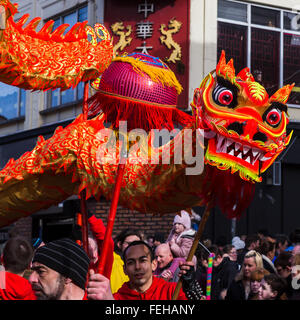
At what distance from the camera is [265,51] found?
12094mm

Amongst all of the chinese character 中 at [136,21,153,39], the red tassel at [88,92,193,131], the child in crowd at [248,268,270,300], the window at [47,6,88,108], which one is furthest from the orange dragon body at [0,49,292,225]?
the window at [47,6,88,108]

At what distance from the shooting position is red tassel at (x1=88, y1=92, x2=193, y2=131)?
3.79 meters

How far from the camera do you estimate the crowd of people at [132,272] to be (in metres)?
3.18

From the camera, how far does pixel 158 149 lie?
4164 millimetres

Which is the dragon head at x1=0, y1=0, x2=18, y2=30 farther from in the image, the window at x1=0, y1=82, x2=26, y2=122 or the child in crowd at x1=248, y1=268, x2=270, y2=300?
the window at x1=0, y1=82, x2=26, y2=122

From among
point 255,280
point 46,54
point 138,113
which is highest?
point 46,54

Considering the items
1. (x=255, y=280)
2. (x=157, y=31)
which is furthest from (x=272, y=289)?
(x=157, y=31)

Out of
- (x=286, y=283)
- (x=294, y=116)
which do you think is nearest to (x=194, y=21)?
(x=294, y=116)

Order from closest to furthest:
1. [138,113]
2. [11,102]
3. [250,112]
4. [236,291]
Result: [250,112], [138,113], [236,291], [11,102]

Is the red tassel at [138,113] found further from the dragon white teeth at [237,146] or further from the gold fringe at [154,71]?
the dragon white teeth at [237,146]

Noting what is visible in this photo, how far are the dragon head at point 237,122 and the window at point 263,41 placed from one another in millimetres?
8407

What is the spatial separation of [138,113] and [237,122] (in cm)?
62

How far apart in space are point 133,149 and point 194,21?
7.89 m

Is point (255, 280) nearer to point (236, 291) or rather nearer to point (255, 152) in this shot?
point (236, 291)
